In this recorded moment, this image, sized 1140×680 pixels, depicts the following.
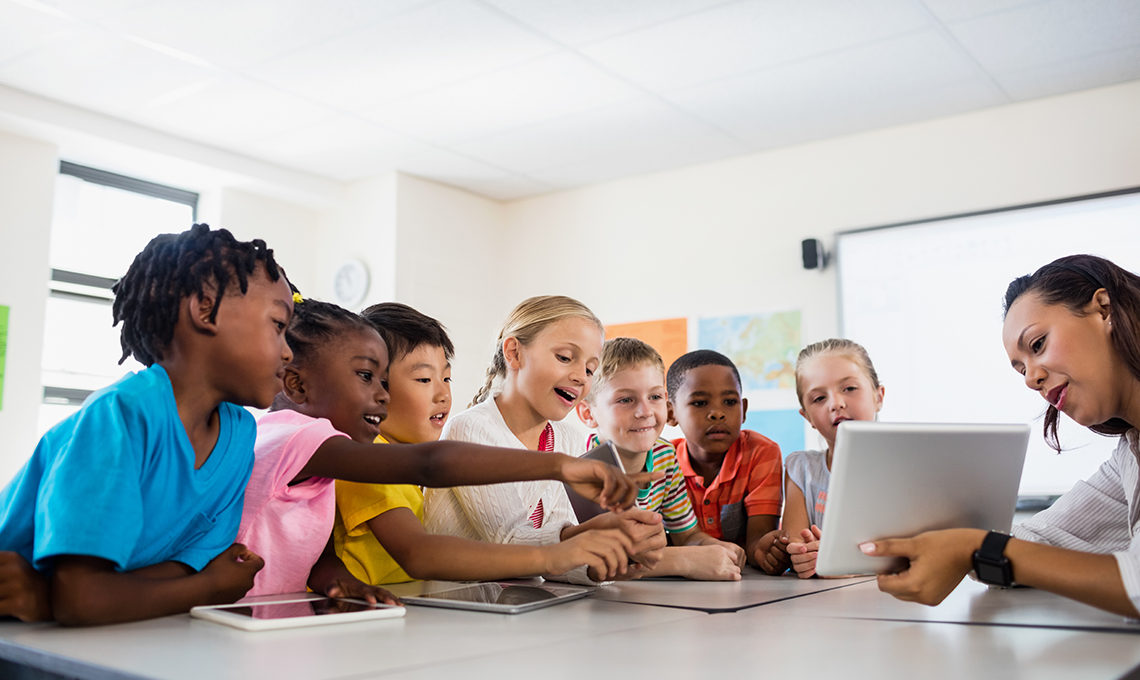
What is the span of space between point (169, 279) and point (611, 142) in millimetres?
3438

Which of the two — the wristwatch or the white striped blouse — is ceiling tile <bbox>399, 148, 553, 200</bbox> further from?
the wristwatch

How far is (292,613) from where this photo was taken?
1077 mm

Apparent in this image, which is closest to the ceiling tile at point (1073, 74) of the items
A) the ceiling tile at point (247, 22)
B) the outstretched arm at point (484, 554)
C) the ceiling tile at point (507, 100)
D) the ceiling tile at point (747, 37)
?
the ceiling tile at point (747, 37)

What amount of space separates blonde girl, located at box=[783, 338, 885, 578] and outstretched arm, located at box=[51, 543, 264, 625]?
135cm

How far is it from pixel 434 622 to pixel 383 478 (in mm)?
259

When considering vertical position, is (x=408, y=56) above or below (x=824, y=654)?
above

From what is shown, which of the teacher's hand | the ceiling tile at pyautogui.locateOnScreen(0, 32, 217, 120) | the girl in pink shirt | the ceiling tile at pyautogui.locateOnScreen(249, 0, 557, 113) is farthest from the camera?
the ceiling tile at pyautogui.locateOnScreen(0, 32, 217, 120)

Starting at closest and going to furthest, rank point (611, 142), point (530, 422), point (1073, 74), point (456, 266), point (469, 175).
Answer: point (530, 422), point (1073, 74), point (611, 142), point (469, 175), point (456, 266)

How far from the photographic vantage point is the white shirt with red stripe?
1.65 metres

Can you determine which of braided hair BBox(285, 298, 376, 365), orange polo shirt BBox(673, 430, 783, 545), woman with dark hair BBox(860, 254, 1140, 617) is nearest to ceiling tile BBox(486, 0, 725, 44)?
orange polo shirt BBox(673, 430, 783, 545)

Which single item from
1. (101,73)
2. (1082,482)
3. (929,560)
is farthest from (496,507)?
(101,73)

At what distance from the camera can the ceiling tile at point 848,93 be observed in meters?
3.51

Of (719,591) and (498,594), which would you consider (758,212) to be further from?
(498,594)

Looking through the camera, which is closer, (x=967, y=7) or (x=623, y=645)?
(x=623, y=645)
